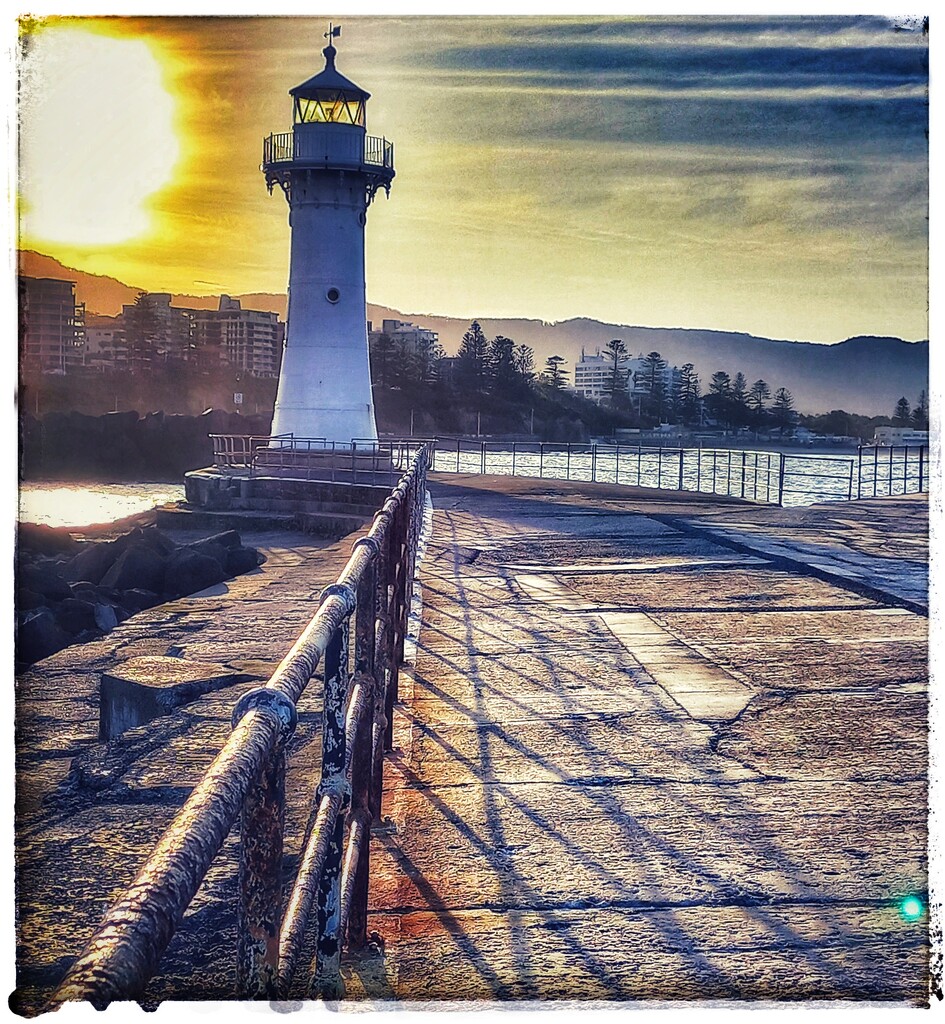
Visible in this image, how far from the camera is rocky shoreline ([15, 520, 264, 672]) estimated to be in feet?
30.6

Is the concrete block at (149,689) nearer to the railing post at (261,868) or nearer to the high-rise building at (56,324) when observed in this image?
the railing post at (261,868)

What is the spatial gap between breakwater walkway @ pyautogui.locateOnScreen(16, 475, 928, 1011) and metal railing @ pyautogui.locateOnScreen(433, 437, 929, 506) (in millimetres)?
9967

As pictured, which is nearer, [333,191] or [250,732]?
[250,732]

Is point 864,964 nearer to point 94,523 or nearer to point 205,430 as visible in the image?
point 94,523

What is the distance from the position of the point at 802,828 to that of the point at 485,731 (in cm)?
112

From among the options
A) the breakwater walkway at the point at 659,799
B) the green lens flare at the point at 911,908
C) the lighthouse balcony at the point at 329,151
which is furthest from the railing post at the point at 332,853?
the lighthouse balcony at the point at 329,151

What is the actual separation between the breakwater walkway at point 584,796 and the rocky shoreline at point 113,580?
3.34 meters

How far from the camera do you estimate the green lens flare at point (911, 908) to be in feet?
7.57

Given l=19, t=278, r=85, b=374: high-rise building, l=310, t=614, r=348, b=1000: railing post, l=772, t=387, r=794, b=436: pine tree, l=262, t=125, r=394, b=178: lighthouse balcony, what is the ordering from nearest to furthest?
l=310, t=614, r=348, b=1000: railing post
l=19, t=278, r=85, b=374: high-rise building
l=262, t=125, r=394, b=178: lighthouse balcony
l=772, t=387, r=794, b=436: pine tree

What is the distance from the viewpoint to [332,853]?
5.62 feet

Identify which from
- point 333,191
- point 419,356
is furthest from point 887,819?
point 419,356

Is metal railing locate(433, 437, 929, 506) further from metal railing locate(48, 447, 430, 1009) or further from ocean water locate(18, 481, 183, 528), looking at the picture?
metal railing locate(48, 447, 430, 1009)

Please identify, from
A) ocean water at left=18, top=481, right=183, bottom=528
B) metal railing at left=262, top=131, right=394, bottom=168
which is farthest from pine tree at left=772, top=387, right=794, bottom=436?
metal railing at left=262, top=131, right=394, bottom=168

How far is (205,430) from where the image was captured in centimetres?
4962
